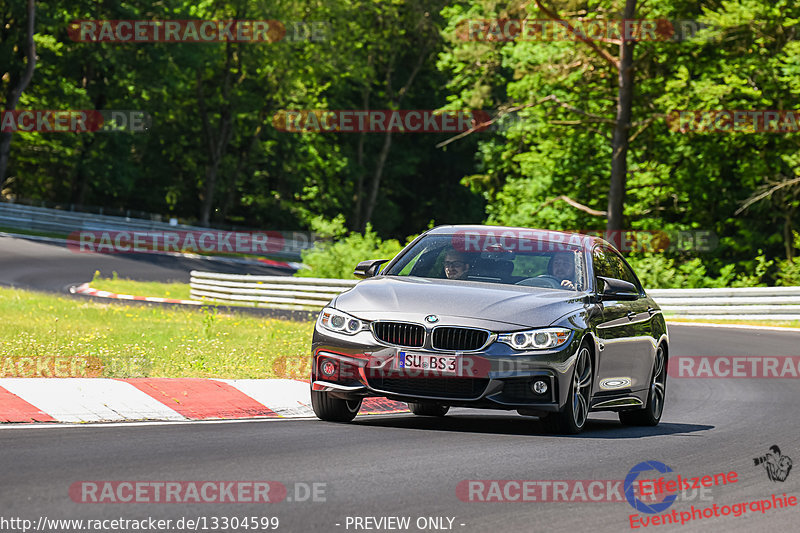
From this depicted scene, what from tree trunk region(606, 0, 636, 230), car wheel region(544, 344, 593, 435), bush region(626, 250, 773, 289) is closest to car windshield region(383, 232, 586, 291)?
car wheel region(544, 344, 593, 435)

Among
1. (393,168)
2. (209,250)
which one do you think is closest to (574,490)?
(209,250)

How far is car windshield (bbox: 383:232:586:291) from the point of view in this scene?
10461 mm

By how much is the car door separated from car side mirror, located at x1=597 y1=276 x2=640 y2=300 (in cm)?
13

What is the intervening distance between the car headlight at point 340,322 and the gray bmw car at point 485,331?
0.01m

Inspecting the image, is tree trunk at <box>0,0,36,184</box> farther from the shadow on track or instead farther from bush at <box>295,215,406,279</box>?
the shadow on track

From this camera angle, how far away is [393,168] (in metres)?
79.0

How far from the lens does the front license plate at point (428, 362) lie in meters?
9.16

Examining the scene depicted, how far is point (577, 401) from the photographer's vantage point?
9828 millimetres

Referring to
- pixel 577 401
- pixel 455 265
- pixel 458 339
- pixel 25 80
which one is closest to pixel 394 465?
pixel 458 339

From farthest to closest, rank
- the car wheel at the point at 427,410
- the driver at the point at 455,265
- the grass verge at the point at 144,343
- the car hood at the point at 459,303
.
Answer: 1. the grass verge at the point at 144,343
2. the car wheel at the point at 427,410
3. the driver at the point at 455,265
4. the car hood at the point at 459,303

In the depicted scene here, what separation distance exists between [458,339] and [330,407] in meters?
1.43

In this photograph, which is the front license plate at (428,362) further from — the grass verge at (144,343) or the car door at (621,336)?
the grass verge at (144,343)

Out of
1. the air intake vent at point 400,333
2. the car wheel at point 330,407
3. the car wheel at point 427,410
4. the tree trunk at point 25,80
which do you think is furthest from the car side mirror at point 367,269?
the tree trunk at point 25,80

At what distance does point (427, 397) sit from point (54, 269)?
29.5 meters
